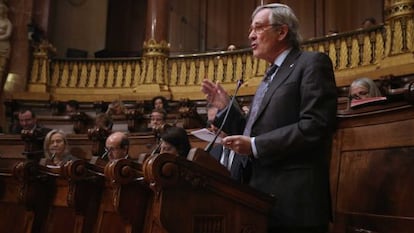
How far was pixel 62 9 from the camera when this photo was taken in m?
8.16

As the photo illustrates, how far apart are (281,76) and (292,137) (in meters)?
0.25

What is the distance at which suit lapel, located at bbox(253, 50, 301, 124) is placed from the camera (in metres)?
1.50

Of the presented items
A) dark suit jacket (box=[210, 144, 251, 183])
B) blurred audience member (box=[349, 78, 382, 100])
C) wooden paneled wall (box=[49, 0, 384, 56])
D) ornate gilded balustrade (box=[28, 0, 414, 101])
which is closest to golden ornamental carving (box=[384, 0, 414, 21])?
ornate gilded balustrade (box=[28, 0, 414, 101])

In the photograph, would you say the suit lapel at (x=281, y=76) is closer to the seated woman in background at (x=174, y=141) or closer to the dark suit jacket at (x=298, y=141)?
the dark suit jacket at (x=298, y=141)

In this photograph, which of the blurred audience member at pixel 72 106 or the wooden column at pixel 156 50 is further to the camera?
the wooden column at pixel 156 50

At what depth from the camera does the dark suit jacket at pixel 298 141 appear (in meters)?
1.37

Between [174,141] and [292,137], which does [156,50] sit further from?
[292,137]

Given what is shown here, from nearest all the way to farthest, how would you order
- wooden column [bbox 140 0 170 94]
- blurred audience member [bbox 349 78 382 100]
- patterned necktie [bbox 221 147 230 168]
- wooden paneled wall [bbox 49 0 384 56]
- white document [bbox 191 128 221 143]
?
white document [bbox 191 128 221 143], patterned necktie [bbox 221 147 230 168], blurred audience member [bbox 349 78 382 100], wooden column [bbox 140 0 170 94], wooden paneled wall [bbox 49 0 384 56]

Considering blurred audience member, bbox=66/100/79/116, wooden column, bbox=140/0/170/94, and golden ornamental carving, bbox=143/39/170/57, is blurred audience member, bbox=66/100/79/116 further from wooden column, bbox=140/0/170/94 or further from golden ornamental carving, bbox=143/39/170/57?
golden ornamental carving, bbox=143/39/170/57

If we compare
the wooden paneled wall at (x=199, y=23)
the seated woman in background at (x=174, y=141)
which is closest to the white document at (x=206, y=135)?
the seated woman in background at (x=174, y=141)

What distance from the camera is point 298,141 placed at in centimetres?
136

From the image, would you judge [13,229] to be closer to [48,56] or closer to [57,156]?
[57,156]

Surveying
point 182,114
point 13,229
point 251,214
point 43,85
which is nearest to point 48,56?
point 43,85

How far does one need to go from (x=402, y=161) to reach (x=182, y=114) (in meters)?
2.47
